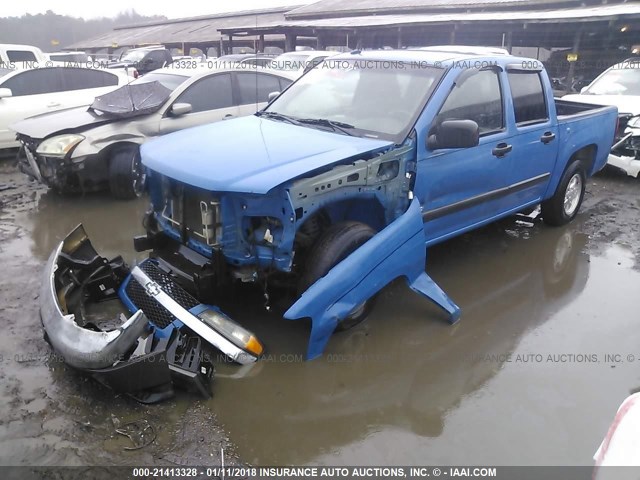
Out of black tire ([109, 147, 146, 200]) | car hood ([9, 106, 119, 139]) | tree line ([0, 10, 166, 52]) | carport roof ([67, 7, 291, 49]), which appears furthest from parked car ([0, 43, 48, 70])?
tree line ([0, 10, 166, 52])

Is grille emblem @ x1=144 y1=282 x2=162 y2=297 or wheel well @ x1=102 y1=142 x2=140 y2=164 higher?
wheel well @ x1=102 y1=142 x2=140 y2=164

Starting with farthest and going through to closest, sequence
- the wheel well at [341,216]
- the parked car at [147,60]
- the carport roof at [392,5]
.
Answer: the parked car at [147,60] → the carport roof at [392,5] → the wheel well at [341,216]

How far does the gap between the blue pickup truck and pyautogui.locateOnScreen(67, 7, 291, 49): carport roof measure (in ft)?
80.9

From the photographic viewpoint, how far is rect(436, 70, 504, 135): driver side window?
4.10 metres

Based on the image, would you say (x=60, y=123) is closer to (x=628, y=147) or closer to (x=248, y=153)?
(x=248, y=153)

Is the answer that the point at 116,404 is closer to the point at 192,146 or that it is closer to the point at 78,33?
the point at 192,146

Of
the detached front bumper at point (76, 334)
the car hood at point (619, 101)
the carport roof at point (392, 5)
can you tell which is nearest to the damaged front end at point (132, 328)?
the detached front bumper at point (76, 334)

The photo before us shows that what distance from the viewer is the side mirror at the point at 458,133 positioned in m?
3.68

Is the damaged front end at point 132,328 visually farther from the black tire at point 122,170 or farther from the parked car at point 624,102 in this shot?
the parked car at point 624,102

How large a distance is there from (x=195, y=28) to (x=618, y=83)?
31754 mm

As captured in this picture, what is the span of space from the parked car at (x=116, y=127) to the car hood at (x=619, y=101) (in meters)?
5.15

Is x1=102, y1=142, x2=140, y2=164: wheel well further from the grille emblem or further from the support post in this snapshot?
the support post

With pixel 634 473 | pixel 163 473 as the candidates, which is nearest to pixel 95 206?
pixel 163 473

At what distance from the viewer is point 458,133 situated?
145 inches
